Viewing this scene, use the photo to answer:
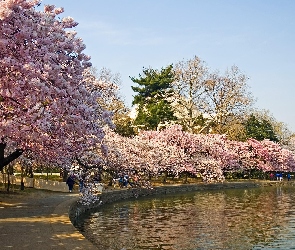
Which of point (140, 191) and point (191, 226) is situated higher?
point (140, 191)

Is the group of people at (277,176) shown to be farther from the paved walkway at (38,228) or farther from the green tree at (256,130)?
the paved walkway at (38,228)

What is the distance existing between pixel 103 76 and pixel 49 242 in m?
54.0

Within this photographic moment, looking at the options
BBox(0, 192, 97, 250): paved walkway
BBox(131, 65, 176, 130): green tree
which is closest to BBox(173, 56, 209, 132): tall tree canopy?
BBox(131, 65, 176, 130): green tree

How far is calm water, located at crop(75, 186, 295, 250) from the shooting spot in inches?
709

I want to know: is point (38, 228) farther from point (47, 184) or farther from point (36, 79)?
point (47, 184)

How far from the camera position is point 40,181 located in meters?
Answer: 38.8

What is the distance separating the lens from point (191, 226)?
2247 cm

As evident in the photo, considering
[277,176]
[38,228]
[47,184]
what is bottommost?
[38,228]

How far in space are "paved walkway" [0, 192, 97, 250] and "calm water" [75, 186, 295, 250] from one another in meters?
1.78

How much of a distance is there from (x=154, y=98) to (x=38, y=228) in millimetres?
52177

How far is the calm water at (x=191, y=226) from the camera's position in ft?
59.1

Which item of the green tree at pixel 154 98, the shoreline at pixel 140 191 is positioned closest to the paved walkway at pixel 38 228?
the shoreline at pixel 140 191

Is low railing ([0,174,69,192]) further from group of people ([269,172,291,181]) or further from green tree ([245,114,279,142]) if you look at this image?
green tree ([245,114,279,142])

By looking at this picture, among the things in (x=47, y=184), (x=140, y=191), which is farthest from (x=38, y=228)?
(x=140, y=191)
